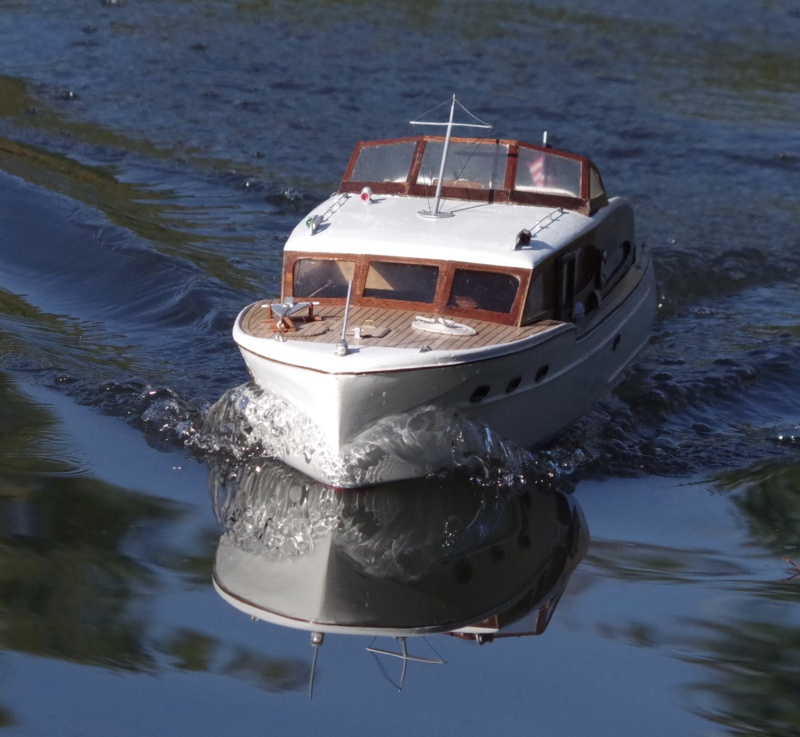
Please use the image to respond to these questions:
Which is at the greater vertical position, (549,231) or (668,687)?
(549,231)

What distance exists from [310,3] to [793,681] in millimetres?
22614

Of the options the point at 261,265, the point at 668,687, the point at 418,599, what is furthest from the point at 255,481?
the point at 261,265

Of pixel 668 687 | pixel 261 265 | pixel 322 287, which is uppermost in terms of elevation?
pixel 322 287

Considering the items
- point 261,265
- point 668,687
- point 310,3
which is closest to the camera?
point 668,687

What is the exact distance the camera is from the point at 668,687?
26.9ft

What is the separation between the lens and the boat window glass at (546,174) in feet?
41.5

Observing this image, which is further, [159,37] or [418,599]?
[159,37]

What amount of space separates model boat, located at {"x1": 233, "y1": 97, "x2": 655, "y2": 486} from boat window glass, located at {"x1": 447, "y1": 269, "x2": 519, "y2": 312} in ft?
0.04

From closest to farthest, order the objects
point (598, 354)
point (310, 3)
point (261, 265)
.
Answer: point (598, 354)
point (261, 265)
point (310, 3)

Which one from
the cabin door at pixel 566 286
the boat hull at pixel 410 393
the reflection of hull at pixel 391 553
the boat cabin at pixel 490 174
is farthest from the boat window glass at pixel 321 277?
the cabin door at pixel 566 286

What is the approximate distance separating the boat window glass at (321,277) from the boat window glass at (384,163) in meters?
1.71

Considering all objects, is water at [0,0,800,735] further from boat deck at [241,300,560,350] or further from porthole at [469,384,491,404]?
boat deck at [241,300,560,350]

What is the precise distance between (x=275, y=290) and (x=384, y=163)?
11.8 feet

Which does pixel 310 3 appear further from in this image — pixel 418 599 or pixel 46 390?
pixel 418 599
